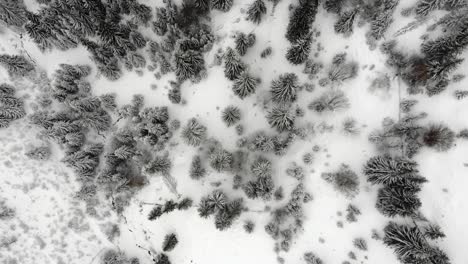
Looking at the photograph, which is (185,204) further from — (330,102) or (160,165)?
(330,102)

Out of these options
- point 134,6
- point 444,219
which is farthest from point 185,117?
point 444,219

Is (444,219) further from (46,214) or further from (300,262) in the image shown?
(46,214)

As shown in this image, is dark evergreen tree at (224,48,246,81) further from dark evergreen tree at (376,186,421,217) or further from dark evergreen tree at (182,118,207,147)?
dark evergreen tree at (376,186,421,217)

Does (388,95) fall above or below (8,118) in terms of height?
above

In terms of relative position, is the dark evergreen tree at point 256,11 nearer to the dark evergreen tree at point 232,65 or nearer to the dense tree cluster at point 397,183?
the dark evergreen tree at point 232,65

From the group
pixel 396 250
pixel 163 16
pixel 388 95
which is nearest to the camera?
pixel 396 250

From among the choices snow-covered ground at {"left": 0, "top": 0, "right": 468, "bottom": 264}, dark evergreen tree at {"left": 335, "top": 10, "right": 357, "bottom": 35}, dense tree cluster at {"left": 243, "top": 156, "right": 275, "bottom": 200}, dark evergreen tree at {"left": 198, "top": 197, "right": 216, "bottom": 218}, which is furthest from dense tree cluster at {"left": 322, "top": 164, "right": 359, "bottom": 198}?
dark evergreen tree at {"left": 335, "top": 10, "right": 357, "bottom": 35}

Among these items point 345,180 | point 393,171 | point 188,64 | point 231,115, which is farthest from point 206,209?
point 393,171

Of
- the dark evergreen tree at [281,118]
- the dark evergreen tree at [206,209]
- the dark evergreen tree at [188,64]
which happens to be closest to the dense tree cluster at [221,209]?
the dark evergreen tree at [206,209]
